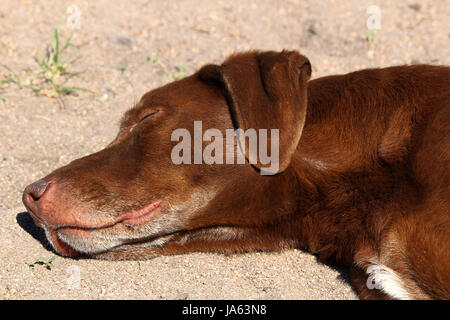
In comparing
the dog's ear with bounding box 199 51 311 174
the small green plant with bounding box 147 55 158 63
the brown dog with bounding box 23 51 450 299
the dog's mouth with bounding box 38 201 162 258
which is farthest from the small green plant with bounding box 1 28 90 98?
the dog's ear with bounding box 199 51 311 174

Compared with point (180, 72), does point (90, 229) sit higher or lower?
lower

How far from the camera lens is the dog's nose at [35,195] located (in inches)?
116

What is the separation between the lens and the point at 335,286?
3.07m

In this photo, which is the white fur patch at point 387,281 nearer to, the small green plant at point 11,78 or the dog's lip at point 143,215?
the dog's lip at point 143,215

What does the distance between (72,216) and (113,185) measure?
0.79 feet

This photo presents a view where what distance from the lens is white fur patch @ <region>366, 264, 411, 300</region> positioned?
276 centimetres

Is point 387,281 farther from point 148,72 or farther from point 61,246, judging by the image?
point 148,72

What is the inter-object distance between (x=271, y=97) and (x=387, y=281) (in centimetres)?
100

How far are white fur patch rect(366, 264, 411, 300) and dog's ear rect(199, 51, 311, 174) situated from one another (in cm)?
64

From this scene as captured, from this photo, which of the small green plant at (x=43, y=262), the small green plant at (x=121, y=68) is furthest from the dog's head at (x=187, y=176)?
the small green plant at (x=121, y=68)

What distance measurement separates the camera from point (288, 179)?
293 centimetres

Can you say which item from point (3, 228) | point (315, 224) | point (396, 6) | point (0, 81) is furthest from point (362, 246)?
point (396, 6)

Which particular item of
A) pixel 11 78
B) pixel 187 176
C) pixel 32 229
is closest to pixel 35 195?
pixel 32 229

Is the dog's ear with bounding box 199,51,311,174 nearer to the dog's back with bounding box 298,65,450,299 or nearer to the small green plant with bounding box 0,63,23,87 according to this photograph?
the dog's back with bounding box 298,65,450,299
